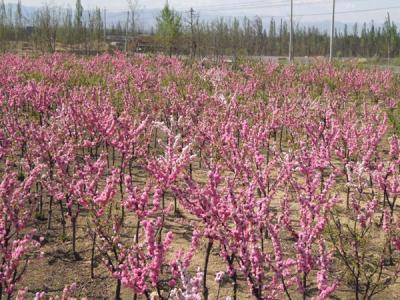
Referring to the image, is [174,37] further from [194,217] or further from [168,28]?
[194,217]

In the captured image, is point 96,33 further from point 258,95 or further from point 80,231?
point 80,231

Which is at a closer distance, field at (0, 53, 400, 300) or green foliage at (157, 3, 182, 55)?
field at (0, 53, 400, 300)

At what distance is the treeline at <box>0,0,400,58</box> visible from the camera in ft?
116

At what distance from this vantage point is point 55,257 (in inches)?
227

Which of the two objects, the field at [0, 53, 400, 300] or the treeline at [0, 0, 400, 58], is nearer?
the field at [0, 53, 400, 300]

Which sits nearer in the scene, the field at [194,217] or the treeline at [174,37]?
the field at [194,217]

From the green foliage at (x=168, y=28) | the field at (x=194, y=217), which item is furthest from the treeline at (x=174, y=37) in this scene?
the field at (x=194, y=217)

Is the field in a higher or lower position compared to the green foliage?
lower

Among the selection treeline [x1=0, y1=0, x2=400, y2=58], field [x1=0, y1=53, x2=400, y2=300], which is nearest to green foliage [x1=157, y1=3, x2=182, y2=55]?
treeline [x1=0, y1=0, x2=400, y2=58]

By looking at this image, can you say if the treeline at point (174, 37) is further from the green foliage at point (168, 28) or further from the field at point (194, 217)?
the field at point (194, 217)

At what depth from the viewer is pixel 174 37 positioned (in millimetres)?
37438

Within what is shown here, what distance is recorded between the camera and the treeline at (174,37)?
35.4 metres

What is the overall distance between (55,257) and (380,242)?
4.11 m

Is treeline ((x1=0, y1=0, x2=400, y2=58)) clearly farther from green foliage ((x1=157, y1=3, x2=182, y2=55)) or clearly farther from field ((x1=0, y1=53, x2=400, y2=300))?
field ((x1=0, y1=53, x2=400, y2=300))
